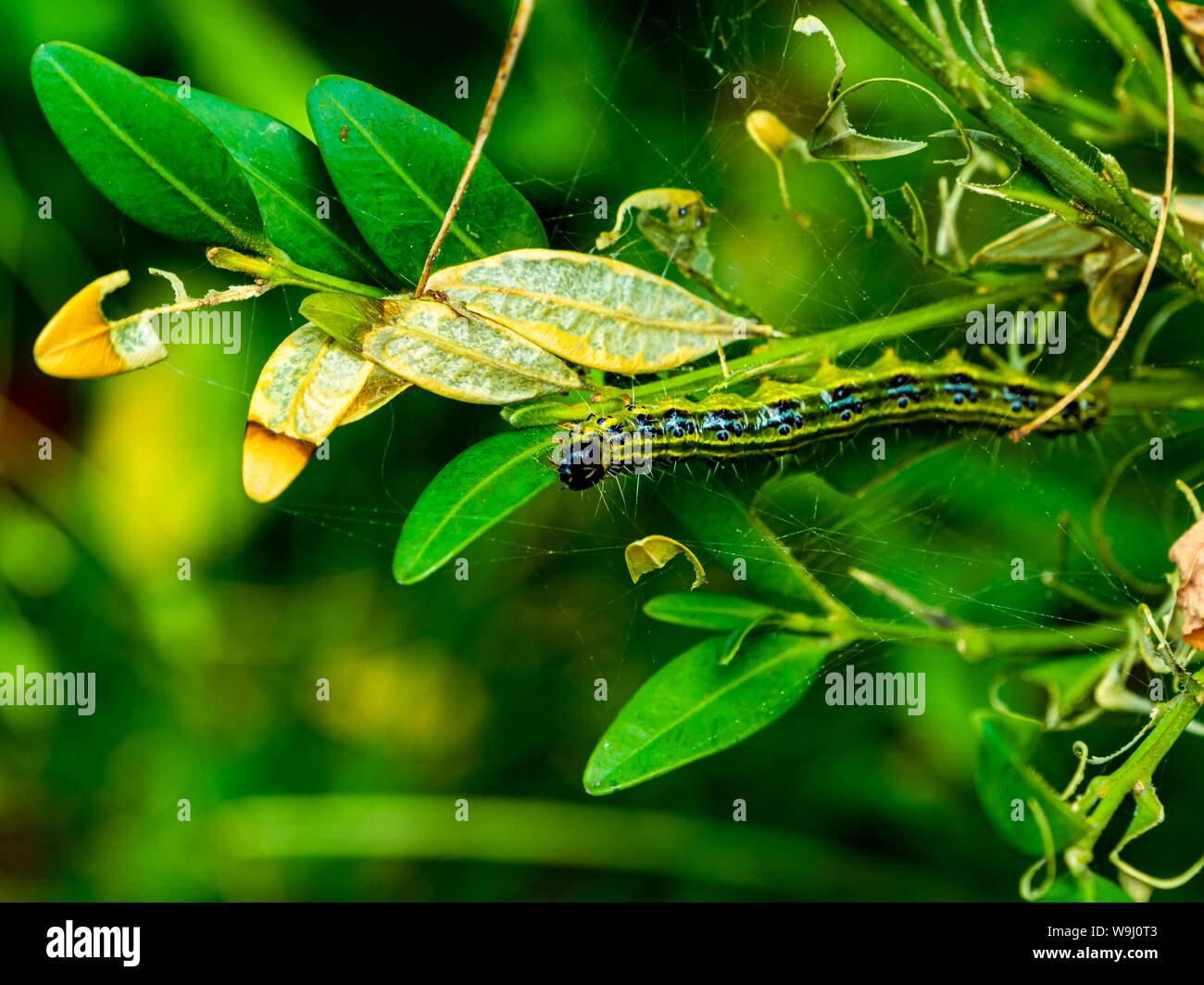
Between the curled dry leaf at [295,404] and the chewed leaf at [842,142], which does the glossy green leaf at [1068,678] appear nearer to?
the chewed leaf at [842,142]

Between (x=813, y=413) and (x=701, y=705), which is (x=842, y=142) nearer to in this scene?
(x=813, y=413)


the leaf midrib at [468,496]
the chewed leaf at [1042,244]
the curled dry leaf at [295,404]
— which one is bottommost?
the leaf midrib at [468,496]

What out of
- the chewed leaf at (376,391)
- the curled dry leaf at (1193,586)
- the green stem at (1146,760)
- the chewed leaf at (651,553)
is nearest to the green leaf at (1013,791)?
the green stem at (1146,760)

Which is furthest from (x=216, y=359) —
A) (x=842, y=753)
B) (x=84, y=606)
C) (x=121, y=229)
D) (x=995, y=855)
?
(x=995, y=855)

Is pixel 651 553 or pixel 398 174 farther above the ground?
pixel 398 174

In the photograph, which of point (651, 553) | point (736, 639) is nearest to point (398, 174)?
point (651, 553)

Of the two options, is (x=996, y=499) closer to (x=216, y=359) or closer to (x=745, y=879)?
(x=745, y=879)

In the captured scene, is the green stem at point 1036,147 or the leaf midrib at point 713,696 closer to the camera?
the green stem at point 1036,147

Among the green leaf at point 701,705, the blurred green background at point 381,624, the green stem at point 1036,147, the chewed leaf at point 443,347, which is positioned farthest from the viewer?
the blurred green background at point 381,624
